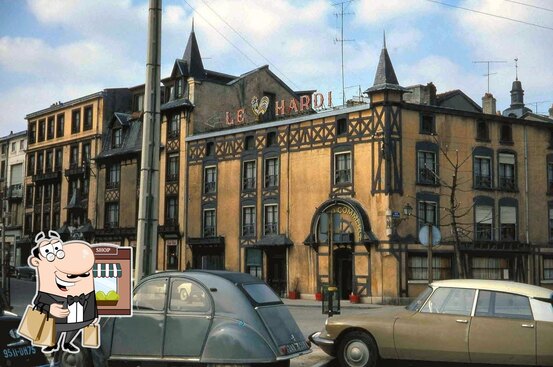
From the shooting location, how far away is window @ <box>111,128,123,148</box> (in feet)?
171

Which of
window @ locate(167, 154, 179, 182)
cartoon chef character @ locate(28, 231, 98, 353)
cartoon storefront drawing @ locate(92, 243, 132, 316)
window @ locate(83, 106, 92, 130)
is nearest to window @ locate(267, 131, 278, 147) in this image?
window @ locate(167, 154, 179, 182)

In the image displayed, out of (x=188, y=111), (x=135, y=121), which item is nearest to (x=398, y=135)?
(x=188, y=111)

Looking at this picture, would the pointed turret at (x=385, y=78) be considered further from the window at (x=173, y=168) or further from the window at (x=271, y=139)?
the window at (x=173, y=168)

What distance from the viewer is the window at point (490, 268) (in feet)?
121

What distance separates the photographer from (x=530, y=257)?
38.4m

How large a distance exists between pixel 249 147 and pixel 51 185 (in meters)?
24.0

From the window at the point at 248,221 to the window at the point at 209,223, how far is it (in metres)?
2.64

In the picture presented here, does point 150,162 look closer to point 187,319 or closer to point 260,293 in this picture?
point 187,319

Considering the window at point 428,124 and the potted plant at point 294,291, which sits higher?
the window at point 428,124

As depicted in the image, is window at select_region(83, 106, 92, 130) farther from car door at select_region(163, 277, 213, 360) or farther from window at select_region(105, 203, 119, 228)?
car door at select_region(163, 277, 213, 360)

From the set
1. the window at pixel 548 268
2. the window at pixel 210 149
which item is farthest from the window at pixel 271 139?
the window at pixel 548 268

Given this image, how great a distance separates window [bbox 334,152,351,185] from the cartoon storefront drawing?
30.9 meters

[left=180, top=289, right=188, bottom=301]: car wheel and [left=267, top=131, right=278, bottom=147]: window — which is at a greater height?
[left=267, top=131, right=278, bottom=147]: window

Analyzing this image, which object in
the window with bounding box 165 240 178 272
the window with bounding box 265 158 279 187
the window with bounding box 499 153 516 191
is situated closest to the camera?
the window with bounding box 499 153 516 191
